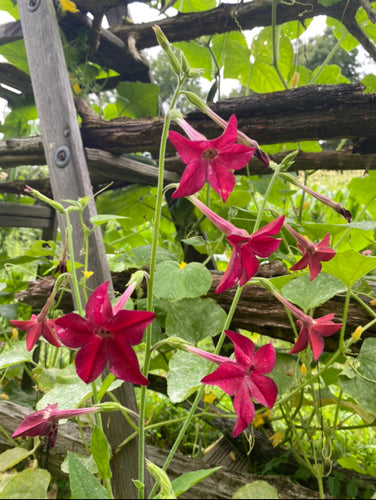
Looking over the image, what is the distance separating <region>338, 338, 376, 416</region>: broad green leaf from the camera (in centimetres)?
86

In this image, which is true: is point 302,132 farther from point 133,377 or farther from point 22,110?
point 22,110

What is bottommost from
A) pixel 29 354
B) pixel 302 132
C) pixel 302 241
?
pixel 29 354

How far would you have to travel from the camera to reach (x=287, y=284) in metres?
0.93

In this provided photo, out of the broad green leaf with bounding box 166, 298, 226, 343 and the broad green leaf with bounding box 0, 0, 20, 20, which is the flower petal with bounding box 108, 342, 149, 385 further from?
the broad green leaf with bounding box 0, 0, 20, 20

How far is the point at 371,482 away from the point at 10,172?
Answer: 2.37 meters

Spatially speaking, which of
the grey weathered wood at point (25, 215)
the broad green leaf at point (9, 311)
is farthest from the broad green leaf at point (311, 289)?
the grey weathered wood at point (25, 215)

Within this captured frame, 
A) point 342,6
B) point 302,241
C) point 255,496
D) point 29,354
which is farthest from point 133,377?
point 342,6

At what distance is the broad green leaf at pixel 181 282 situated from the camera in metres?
0.98

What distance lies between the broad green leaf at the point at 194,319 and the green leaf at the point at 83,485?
0.73m

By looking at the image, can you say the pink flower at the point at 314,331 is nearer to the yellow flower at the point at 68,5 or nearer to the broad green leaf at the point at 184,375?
the broad green leaf at the point at 184,375

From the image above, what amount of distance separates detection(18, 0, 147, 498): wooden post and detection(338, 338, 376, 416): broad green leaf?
62 cm

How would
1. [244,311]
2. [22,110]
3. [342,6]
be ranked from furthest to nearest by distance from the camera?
[22,110]
[342,6]
[244,311]

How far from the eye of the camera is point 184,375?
32.9 inches

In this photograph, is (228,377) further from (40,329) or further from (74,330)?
(40,329)
